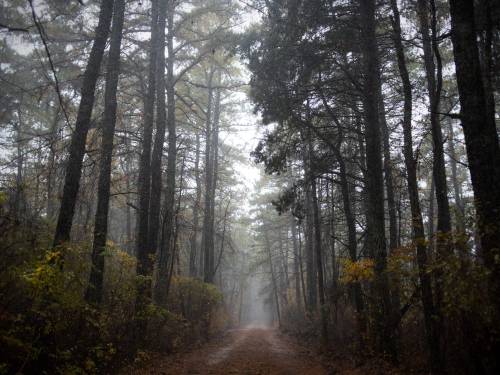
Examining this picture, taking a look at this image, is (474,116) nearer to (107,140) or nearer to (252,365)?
(107,140)

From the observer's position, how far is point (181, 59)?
15.5 metres

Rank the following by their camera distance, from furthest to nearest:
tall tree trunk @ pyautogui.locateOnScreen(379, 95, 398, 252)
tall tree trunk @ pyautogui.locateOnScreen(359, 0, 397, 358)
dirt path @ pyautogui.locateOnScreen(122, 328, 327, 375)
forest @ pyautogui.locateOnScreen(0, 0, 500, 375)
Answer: tall tree trunk @ pyautogui.locateOnScreen(379, 95, 398, 252)
tall tree trunk @ pyautogui.locateOnScreen(359, 0, 397, 358)
dirt path @ pyautogui.locateOnScreen(122, 328, 327, 375)
forest @ pyautogui.locateOnScreen(0, 0, 500, 375)

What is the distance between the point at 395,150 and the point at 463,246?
33.4 ft

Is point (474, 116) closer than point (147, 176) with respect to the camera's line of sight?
Yes

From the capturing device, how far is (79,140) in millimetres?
8023

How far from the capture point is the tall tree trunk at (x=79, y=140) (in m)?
7.38

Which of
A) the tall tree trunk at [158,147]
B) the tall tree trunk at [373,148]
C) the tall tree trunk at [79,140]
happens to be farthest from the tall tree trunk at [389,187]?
the tall tree trunk at [79,140]

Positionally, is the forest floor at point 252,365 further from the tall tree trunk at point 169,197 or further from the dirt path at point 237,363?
the tall tree trunk at point 169,197

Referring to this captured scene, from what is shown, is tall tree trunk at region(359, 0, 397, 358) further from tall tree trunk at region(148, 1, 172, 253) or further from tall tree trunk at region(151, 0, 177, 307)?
tall tree trunk at region(151, 0, 177, 307)

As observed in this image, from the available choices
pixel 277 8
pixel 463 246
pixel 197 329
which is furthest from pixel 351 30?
pixel 197 329

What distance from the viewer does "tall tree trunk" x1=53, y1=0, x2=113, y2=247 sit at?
7383mm

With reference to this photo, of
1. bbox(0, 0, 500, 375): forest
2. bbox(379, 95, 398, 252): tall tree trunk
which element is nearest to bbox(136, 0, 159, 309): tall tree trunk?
bbox(0, 0, 500, 375): forest

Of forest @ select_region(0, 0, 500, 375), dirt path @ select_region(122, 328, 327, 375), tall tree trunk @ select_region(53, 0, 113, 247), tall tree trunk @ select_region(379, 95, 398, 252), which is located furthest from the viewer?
tall tree trunk @ select_region(379, 95, 398, 252)

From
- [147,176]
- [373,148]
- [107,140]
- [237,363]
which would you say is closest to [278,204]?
[373,148]
